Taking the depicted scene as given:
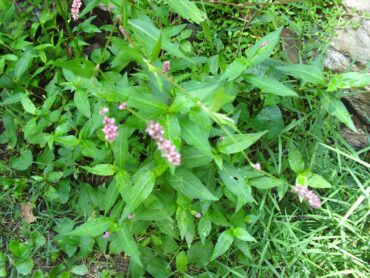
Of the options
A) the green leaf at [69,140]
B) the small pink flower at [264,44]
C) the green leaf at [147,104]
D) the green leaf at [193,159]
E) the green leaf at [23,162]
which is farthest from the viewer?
the green leaf at [23,162]

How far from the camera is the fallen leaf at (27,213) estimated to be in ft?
8.81

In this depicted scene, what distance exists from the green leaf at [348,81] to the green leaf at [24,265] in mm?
1910

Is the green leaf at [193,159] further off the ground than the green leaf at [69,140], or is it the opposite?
the green leaf at [193,159]

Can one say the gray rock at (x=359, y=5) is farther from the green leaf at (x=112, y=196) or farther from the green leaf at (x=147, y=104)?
the green leaf at (x=112, y=196)

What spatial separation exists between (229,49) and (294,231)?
4.07 feet

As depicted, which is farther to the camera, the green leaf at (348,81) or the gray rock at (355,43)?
the gray rock at (355,43)

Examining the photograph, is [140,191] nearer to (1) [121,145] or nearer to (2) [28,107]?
(1) [121,145]

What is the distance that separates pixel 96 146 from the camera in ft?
7.72

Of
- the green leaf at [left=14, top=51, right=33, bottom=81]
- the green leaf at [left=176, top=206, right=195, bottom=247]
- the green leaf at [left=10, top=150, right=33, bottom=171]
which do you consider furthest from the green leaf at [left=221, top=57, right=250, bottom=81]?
the green leaf at [left=10, top=150, right=33, bottom=171]

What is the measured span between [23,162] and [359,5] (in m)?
2.41

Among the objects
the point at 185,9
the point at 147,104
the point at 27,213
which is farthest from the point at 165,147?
the point at 27,213

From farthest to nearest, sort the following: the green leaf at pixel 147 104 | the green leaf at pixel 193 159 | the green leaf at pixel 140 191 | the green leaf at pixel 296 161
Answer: the green leaf at pixel 296 161, the green leaf at pixel 193 159, the green leaf at pixel 140 191, the green leaf at pixel 147 104

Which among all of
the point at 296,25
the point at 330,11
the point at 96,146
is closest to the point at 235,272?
the point at 96,146

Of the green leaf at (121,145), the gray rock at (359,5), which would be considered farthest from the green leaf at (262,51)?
the gray rock at (359,5)
